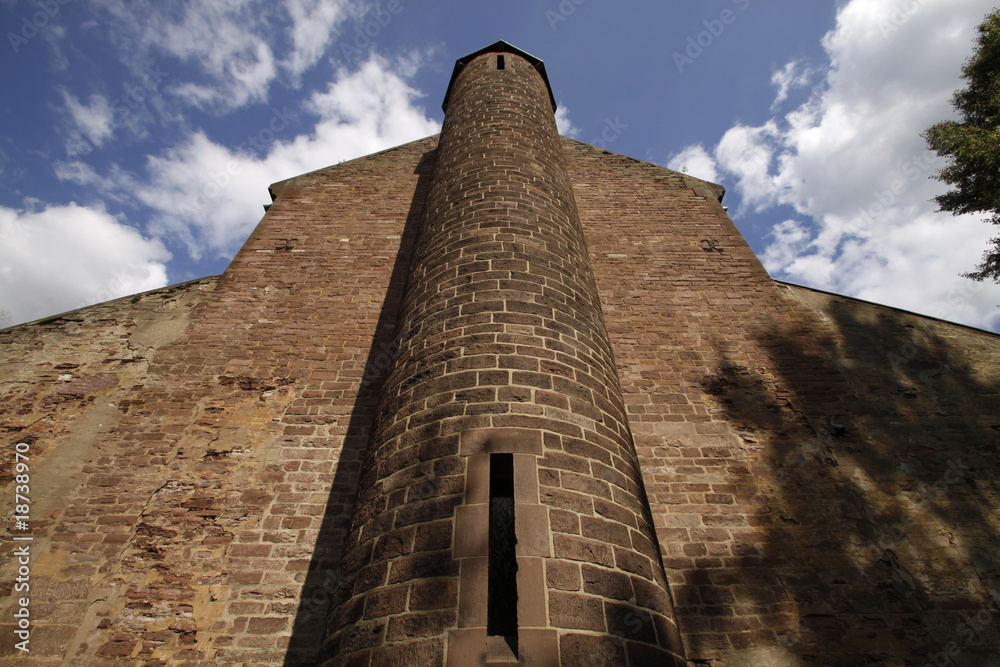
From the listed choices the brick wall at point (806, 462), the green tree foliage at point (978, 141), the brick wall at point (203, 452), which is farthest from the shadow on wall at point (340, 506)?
the green tree foliage at point (978, 141)

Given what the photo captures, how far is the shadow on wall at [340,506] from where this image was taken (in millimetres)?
3650

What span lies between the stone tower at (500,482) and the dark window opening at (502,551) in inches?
0.4

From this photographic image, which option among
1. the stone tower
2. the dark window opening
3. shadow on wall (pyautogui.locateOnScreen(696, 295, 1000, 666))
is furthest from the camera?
shadow on wall (pyautogui.locateOnScreen(696, 295, 1000, 666))

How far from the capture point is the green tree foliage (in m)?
7.39

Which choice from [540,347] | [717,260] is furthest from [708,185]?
[540,347]

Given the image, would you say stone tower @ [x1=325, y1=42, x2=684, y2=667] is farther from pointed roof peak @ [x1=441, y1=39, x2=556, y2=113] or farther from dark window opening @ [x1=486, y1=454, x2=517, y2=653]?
pointed roof peak @ [x1=441, y1=39, x2=556, y2=113]

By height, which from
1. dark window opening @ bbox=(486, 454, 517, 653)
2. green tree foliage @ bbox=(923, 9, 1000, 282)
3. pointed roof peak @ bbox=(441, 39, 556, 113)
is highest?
pointed roof peak @ bbox=(441, 39, 556, 113)

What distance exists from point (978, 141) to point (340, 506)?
10672 mm

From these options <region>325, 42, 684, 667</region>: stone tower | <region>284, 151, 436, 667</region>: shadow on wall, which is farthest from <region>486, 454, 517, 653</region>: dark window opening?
<region>284, 151, 436, 667</region>: shadow on wall

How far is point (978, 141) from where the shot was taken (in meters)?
7.16

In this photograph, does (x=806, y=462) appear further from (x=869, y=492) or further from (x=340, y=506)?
(x=340, y=506)

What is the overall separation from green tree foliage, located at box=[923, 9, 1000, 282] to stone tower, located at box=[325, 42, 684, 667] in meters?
7.55

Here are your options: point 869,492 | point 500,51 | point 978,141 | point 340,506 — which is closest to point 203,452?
point 340,506

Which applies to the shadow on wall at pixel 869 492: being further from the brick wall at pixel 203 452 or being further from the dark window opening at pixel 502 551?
the brick wall at pixel 203 452
